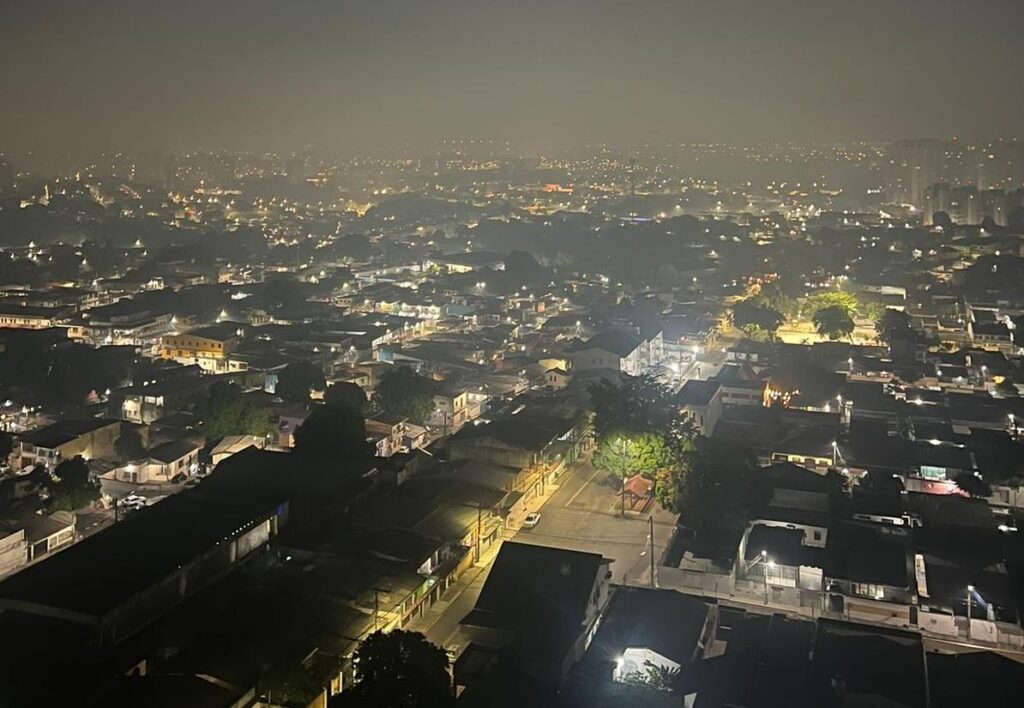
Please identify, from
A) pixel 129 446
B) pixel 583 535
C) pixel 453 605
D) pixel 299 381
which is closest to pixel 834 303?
pixel 299 381

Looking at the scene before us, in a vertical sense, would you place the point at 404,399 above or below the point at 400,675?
below

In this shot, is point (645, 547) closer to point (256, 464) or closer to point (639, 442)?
point (639, 442)

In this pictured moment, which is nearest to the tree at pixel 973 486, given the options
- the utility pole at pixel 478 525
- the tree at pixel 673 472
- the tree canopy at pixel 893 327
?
the tree at pixel 673 472

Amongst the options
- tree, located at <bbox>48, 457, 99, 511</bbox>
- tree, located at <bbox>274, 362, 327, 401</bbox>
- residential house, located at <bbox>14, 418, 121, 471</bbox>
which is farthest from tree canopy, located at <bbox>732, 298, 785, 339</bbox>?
tree, located at <bbox>48, 457, 99, 511</bbox>

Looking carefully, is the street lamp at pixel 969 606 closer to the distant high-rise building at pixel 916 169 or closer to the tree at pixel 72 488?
the tree at pixel 72 488

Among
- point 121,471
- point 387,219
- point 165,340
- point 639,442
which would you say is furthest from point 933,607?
point 387,219

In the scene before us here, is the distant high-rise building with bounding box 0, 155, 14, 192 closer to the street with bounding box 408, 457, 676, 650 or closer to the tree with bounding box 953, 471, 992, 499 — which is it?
the street with bounding box 408, 457, 676, 650

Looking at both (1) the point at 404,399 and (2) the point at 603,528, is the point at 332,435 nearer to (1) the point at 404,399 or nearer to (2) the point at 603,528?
(1) the point at 404,399
